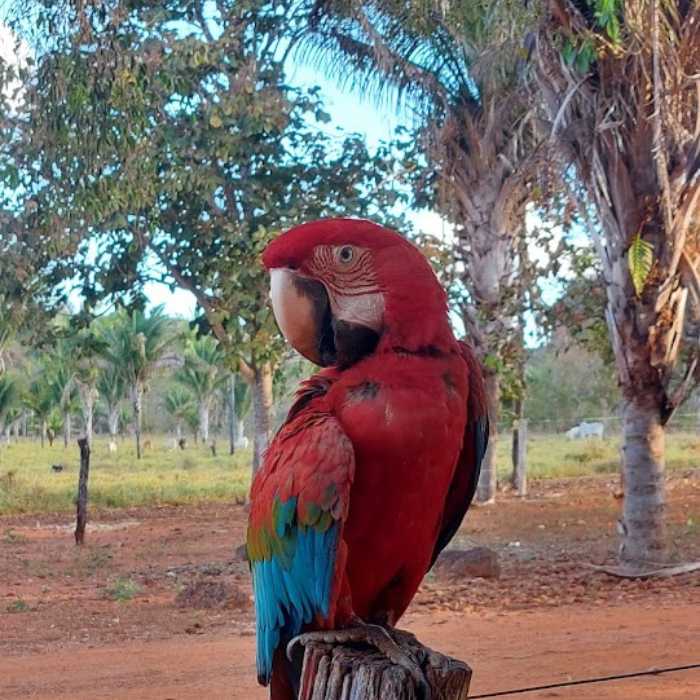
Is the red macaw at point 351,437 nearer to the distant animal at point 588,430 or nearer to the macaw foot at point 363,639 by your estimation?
the macaw foot at point 363,639

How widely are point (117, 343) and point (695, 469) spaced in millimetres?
15273

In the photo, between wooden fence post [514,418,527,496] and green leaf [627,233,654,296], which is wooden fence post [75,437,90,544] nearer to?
wooden fence post [514,418,527,496]

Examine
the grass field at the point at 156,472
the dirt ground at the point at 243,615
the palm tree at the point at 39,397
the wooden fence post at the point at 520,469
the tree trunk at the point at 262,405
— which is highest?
the palm tree at the point at 39,397

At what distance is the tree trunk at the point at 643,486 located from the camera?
7.79m

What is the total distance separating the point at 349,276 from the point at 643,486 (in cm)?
629

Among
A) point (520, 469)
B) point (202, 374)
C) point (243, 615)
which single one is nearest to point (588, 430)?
point (202, 374)

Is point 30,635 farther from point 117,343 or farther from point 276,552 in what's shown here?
point 117,343

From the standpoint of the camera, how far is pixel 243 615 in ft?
24.5

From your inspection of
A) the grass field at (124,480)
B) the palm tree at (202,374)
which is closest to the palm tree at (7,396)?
the grass field at (124,480)

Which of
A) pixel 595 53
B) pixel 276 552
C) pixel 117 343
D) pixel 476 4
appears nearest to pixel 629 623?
pixel 595 53

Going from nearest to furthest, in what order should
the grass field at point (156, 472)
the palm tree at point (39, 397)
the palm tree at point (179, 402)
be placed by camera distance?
the grass field at point (156, 472)
the palm tree at point (39, 397)
the palm tree at point (179, 402)

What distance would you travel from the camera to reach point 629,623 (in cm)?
655

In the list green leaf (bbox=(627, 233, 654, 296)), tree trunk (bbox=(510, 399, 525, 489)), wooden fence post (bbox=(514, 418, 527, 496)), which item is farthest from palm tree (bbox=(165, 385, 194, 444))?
green leaf (bbox=(627, 233, 654, 296))

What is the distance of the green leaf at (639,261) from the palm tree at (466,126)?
2205mm
